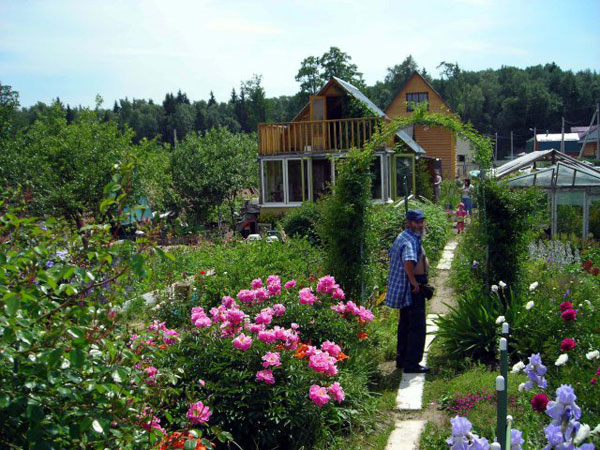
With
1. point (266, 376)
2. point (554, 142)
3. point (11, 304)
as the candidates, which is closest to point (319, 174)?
point (266, 376)

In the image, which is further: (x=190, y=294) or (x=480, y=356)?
(x=190, y=294)

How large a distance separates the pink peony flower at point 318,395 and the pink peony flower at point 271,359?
314mm

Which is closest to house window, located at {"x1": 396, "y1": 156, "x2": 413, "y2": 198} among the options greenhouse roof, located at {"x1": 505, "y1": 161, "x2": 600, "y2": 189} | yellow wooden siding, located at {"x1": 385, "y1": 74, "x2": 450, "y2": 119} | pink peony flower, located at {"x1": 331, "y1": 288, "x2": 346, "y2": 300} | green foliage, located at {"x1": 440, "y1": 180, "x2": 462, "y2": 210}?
green foliage, located at {"x1": 440, "y1": 180, "x2": 462, "y2": 210}

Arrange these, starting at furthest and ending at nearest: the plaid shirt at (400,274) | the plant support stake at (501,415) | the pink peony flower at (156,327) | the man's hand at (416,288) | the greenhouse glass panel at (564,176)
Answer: the greenhouse glass panel at (564,176), the plaid shirt at (400,274), the man's hand at (416,288), the pink peony flower at (156,327), the plant support stake at (501,415)

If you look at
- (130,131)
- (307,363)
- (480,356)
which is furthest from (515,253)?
(130,131)

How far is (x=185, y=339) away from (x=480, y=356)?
3.28 metres

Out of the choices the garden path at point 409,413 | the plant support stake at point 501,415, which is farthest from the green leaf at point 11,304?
the garden path at point 409,413

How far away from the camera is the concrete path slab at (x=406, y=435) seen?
4.70 metres

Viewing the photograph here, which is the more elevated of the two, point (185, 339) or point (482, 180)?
point (482, 180)

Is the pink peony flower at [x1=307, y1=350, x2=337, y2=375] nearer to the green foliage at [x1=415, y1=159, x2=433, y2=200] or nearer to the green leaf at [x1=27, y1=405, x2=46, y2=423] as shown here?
the green leaf at [x1=27, y1=405, x2=46, y2=423]

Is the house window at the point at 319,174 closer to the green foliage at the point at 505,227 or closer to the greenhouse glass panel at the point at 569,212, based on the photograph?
the greenhouse glass panel at the point at 569,212

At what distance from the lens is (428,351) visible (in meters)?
7.03

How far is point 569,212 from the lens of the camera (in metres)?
13.1

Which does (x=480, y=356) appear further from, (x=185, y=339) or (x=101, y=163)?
(x=101, y=163)
